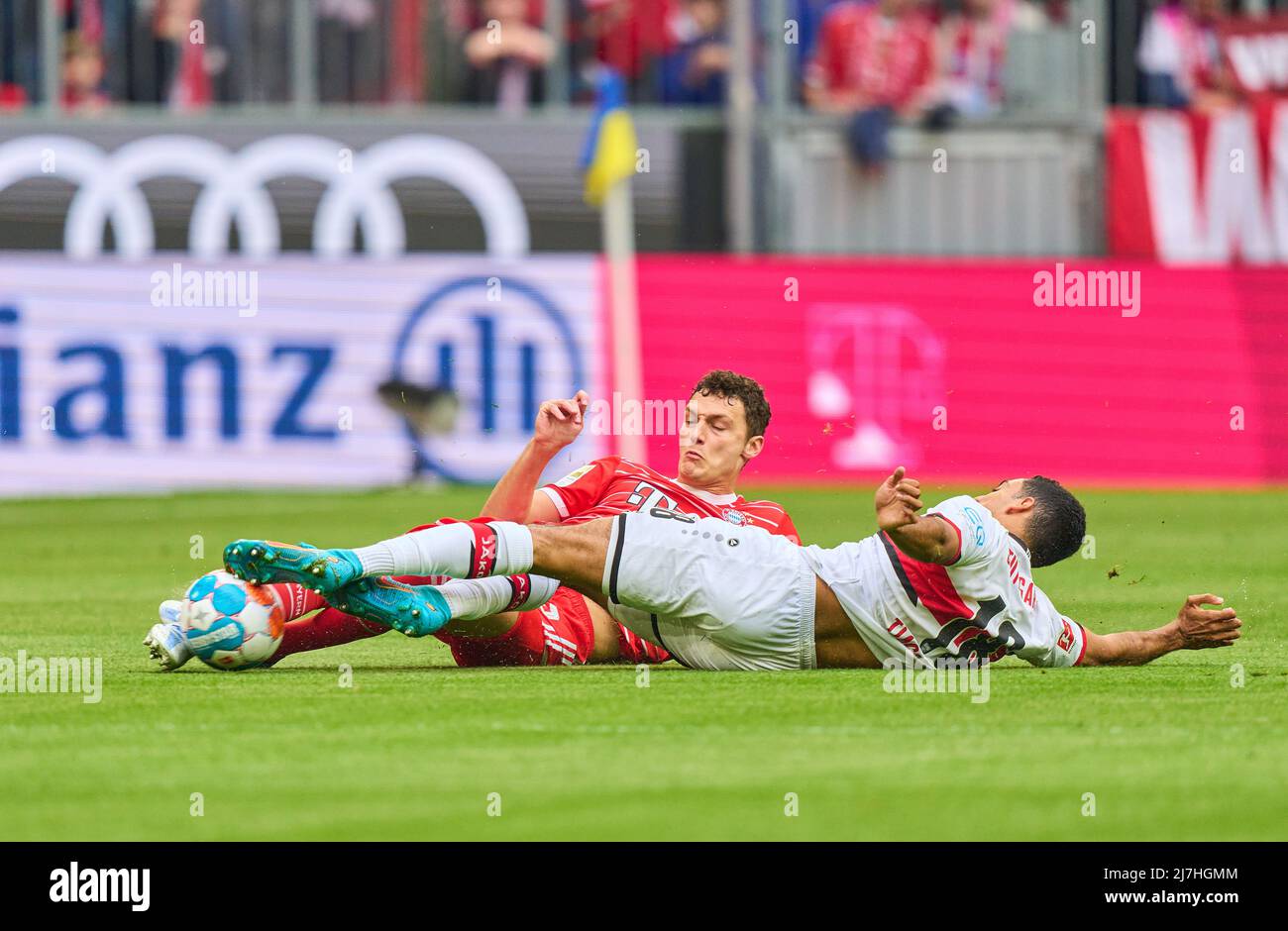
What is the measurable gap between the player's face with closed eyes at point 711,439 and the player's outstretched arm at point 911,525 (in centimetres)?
132

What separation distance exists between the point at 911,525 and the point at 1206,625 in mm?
1724

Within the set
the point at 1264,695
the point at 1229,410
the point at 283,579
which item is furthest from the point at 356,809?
the point at 1229,410

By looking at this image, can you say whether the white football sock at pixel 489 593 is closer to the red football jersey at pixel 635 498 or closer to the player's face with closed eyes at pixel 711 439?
the red football jersey at pixel 635 498

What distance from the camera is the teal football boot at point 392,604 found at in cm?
859

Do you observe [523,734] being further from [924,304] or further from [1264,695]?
[924,304]

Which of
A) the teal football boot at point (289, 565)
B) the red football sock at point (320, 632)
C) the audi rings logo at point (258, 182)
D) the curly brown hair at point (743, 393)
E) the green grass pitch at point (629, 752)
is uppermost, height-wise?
the audi rings logo at point (258, 182)

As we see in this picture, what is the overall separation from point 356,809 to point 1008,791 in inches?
78.3

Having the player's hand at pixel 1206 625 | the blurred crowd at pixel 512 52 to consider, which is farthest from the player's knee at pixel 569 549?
the blurred crowd at pixel 512 52

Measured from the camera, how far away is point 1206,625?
939cm

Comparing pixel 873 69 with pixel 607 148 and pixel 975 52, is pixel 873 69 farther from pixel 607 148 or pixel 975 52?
pixel 607 148

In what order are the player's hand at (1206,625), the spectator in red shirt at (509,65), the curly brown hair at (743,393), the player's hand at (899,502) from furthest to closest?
the spectator in red shirt at (509,65)
the curly brown hair at (743,393)
the player's hand at (1206,625)
the player's hand at (899,502)

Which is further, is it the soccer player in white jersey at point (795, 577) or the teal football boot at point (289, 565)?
the soccer player in white jersey at point (795, 577)

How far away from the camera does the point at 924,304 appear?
21469 mm
